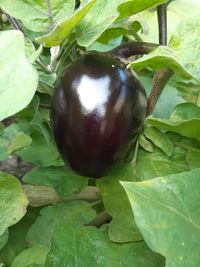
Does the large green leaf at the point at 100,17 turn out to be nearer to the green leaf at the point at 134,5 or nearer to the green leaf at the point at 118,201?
the green leaf at the point at 134,5

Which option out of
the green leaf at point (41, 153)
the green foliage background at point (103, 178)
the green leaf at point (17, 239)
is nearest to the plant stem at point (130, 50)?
the green foliage background at point (103, 178)

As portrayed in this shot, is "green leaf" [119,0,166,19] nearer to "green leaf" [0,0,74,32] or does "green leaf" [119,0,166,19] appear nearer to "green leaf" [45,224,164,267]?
"green leaf" [0,0,74,32]

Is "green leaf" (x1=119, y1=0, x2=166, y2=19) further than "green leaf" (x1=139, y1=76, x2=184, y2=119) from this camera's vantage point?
No

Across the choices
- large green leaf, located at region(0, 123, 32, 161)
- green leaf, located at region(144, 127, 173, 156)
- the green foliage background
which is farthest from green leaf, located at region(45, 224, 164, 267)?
large green leaf, located at region(0, 123, 32, 161)

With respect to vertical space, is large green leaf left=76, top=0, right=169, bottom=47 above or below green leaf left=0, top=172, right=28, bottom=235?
above

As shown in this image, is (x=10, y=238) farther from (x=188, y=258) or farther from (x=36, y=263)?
(x=188, y=258)

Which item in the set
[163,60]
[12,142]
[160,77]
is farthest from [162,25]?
[12,142]
